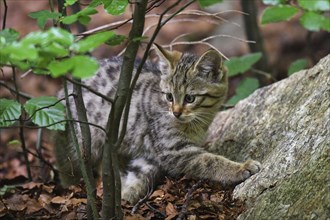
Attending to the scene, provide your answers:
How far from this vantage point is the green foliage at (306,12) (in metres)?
2.44

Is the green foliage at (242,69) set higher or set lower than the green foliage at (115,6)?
lower

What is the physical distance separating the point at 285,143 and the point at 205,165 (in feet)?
2.38

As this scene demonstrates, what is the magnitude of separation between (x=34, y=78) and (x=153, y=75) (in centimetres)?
556

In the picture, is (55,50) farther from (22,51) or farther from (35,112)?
(35,112)

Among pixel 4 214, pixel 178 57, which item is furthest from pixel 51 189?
pixel 178 57

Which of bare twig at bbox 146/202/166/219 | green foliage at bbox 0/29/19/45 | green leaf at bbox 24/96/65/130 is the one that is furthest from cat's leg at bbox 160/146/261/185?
green foliage at bbox 0/29/19/45

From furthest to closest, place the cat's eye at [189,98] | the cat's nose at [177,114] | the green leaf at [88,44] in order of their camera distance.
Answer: the cat's eye at [189,98]
the cat's nose at [177,114]
the green leaf at [88,44]

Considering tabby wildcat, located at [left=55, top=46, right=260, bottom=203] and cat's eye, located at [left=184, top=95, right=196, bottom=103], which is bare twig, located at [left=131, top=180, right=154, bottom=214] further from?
cat's eye, located at [left=184, top=95, right=196, bottom=103]

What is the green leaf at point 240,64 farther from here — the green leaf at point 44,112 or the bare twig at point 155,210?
the green leaf at point 44,112

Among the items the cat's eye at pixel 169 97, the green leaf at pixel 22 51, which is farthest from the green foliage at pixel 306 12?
the cat's eye at pixel 169 97

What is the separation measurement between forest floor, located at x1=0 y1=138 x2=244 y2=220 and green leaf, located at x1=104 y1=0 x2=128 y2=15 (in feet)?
4.73

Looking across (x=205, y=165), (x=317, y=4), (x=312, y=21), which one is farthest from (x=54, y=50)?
(x=205, y=165)

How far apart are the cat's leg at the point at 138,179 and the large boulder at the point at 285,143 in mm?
639

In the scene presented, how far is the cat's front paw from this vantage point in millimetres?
4184
